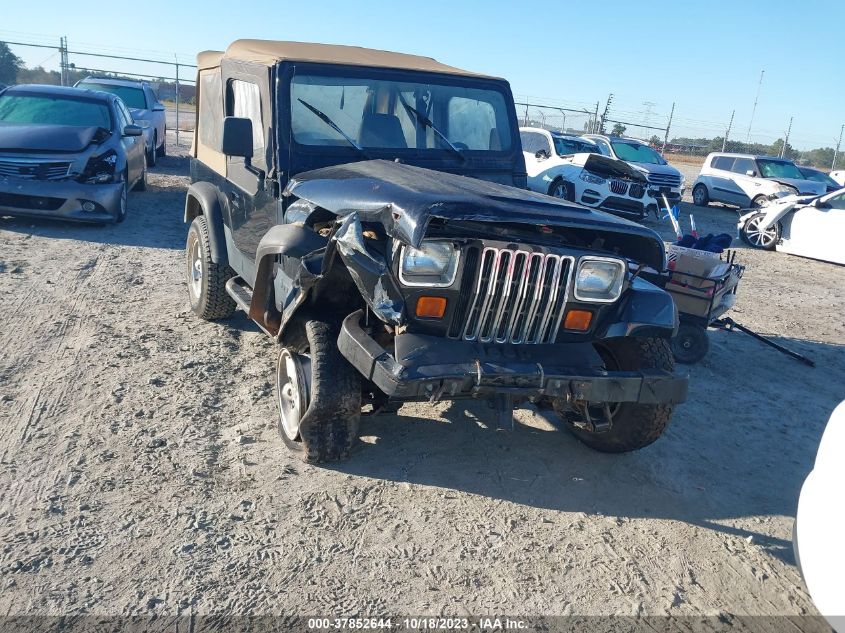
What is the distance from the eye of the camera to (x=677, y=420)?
192 inches

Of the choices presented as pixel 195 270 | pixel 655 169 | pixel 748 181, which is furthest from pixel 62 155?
pixel 748 181

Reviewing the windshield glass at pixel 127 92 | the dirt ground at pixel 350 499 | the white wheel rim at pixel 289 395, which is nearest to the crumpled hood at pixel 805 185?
the dirt ground at pixel 350 499

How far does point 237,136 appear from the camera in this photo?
435 cm

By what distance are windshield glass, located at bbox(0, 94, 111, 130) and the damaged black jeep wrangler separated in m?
5.86

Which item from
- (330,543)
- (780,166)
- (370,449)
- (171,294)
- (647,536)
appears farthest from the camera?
(780,166)

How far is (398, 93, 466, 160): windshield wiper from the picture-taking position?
4832mm

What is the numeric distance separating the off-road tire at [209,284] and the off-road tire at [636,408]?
3003mm

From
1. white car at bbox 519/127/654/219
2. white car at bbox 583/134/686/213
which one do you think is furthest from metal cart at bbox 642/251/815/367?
white car at bbox 583/134/686/213

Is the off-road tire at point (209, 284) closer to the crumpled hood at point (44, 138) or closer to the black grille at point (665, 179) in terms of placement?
the crumpled hood at point (44, 138)

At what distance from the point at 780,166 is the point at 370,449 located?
18391 millimetres

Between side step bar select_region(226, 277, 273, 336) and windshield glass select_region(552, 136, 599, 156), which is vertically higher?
windshield glass select_region(552, 136, 599, 156)

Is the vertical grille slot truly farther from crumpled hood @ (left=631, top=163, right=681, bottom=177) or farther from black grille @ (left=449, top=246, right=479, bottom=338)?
crumpled hood @ (left=631, top=163, right=681, bottom=177)

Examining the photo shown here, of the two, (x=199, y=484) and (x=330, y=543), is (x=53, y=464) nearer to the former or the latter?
(x=199, y=484)

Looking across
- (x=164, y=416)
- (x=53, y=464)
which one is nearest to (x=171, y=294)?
(x=164, y=416)
